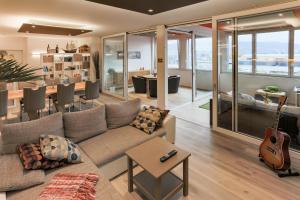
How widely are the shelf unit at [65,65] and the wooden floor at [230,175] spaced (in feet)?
17.6

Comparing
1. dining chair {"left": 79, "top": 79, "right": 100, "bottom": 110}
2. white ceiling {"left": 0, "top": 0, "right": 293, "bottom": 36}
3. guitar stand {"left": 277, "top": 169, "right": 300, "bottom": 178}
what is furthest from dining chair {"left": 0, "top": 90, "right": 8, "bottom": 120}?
guitar stand {"left": 277, "top": 169, "right": 300, "bottom": 178}

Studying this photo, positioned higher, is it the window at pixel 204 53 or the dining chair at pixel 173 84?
the window at pixel 204 53

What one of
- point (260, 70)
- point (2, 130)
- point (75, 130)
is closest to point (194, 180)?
point (75, 130)

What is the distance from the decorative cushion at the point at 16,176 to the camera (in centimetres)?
174

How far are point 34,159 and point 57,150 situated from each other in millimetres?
218

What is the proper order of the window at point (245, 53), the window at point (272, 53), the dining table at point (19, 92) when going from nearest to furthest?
the window at point (272, 53), the window at point (245, 53), the dining table at point (19, 92)

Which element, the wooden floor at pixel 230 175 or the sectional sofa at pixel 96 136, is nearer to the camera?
the sectional sofa at pixel 96 136

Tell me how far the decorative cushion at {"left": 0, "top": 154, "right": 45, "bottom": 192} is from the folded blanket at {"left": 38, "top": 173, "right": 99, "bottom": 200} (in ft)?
0.49

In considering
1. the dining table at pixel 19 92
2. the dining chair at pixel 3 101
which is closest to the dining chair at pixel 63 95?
the dining table at pixel 19 92

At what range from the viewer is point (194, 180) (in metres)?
2.64

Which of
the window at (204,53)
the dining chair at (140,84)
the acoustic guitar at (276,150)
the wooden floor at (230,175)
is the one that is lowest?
the wooden floor at (230,175)

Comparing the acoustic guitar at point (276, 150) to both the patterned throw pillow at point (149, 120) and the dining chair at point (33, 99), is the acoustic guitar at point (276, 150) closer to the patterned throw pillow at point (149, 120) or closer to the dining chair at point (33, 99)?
the patterned throw pillow at point (149, 120)

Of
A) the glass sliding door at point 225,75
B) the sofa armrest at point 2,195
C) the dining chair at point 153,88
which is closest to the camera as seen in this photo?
the sofa armrest at point 2,195

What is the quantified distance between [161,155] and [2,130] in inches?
69.2
